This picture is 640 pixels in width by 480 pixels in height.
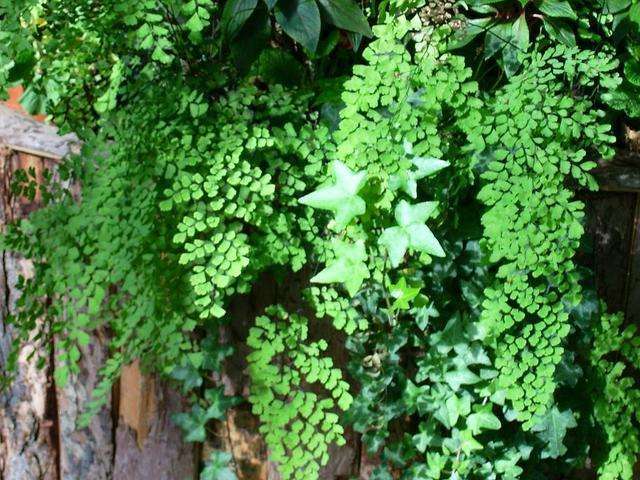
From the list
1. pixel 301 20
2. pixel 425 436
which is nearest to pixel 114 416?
pixel 425 436

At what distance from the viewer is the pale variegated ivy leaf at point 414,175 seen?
5.25 ft

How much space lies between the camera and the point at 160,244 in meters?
1.76

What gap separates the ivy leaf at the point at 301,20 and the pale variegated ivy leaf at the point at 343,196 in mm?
254

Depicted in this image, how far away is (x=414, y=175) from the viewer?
1609 mm

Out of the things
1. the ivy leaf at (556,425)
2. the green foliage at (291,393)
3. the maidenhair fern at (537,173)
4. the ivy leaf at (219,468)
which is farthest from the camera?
the ivy leaf at (219,468)

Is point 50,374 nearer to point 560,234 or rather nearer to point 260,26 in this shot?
point 260,26

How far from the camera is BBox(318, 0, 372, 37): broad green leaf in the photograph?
1.70 meters

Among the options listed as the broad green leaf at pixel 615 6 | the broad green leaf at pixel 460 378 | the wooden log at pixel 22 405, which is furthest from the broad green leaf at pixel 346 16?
the wooden log at pixel 22 405

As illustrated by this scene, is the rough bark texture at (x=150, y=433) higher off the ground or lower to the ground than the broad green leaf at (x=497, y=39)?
lower

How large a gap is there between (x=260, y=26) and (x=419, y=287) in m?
0.62

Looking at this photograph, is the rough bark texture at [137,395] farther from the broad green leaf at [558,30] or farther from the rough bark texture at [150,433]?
the broad green leaf at [558,30]

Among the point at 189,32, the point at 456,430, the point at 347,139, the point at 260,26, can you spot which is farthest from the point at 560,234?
the point at 189,32

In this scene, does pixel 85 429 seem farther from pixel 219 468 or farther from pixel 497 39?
pixel 497 39

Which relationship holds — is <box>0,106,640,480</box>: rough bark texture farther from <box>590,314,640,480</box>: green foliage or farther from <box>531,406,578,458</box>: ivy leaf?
<box>531,406,578,458</box>: ivy leaf
